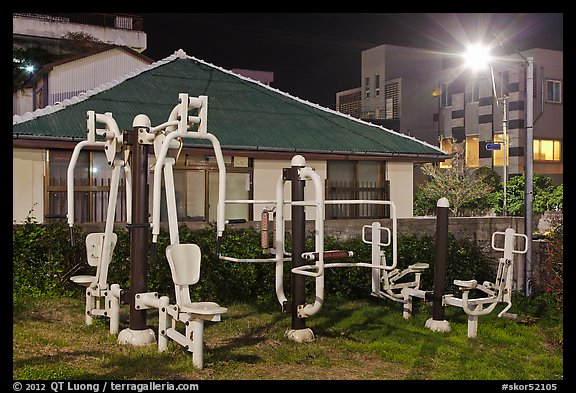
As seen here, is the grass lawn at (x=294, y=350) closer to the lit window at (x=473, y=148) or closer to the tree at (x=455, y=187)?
the tree at (x=455, y=187)

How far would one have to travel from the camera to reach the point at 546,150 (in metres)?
38.5

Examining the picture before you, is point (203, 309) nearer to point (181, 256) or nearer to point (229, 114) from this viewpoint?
point (181, 256)

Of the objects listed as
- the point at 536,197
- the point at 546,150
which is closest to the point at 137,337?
the point at 536,197

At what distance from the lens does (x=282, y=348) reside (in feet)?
26.1

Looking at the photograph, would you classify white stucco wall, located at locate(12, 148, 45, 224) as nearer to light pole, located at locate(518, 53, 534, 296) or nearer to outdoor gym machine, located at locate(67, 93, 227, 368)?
outdoor gym machine, located at locate(67, 93, 227, 368)

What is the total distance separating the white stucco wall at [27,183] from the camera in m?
13.6

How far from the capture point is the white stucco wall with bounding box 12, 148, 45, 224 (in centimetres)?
1356

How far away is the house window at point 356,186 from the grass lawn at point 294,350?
20.9 feet

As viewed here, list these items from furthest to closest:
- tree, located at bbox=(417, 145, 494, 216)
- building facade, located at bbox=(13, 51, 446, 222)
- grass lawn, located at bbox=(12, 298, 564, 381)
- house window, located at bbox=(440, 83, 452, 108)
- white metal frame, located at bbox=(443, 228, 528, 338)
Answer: house window, located at bbox=(440, 83, 452, 108), tree, located at bbox=(417, 145, 494, 216), building facade, located at bbox=(13, 51, 446, 222), white metal frame, located at bbox=(443, 228, 528, 338), grass lawn, located at bbox=(12, 298, 564, 381)

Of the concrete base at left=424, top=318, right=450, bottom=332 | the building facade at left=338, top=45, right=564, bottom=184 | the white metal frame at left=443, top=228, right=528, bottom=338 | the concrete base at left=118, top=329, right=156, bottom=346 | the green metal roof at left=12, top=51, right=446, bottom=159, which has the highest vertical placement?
the building facade at left=338, top=45, right=564, bottom=184

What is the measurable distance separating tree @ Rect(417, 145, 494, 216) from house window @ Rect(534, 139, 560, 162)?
21.2 ft

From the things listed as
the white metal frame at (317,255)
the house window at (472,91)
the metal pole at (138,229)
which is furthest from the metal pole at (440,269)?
the house window at (472,91)

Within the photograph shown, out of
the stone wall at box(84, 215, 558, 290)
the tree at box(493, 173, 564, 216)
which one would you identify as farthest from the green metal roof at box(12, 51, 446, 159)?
the tree at box(493, 173, 564, 216)

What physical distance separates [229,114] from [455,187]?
17568mm
